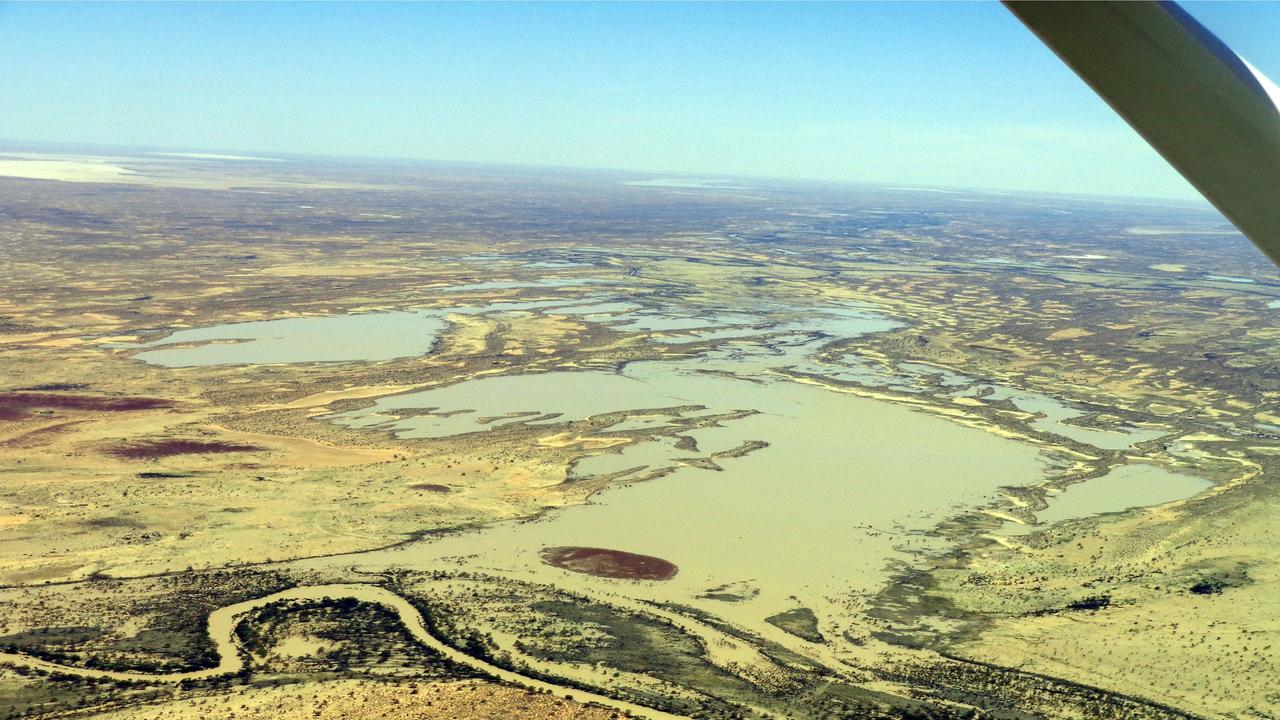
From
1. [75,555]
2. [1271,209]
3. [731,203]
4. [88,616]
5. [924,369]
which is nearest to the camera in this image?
[1271,209]

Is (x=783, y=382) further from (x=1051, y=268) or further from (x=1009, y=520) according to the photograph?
(x=1051, y=268)

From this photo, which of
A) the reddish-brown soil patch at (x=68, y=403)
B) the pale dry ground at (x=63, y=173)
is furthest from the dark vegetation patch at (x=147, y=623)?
the pale dry ground at (x=63, y=173)

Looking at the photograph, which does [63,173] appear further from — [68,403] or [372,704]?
[372,704]

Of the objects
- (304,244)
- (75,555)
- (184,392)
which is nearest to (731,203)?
(304,244)

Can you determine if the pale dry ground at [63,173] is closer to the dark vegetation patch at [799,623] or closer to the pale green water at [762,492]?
the pale green water at [762,492]

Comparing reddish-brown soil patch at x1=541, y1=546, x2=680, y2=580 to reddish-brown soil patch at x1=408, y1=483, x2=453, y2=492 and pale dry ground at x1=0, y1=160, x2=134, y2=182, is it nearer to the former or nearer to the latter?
reddish-brown soil patch at x1=408, y1=483, x2=453, y2=492

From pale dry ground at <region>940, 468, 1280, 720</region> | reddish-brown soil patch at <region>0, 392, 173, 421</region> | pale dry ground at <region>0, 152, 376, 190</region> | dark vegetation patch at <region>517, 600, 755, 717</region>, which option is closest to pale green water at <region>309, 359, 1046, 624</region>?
dark vegetation patch at <region>517, 600, 755, 717</region>
